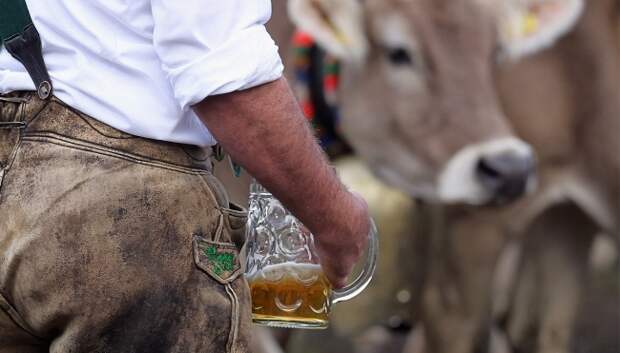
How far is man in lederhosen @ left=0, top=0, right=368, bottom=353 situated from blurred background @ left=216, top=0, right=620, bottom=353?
149 centimetres

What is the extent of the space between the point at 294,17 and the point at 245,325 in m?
1.99

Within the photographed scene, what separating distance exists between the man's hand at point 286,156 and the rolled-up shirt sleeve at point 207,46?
3cm

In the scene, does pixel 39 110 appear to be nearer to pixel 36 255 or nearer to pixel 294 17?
pixel 36 255

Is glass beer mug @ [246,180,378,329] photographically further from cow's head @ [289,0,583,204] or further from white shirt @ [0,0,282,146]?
cow's head @ [289,0,583,204]

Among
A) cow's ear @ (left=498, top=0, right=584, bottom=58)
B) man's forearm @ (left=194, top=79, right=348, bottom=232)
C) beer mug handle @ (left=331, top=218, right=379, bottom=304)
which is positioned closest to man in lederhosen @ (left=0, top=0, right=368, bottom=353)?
man's forearm @ (left=194, top=79, right=348, bottom=232)

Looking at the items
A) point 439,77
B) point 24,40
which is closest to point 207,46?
point 24,40

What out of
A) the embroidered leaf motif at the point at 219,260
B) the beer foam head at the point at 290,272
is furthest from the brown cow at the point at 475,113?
the embroidered leaf motif at the point at 219,260

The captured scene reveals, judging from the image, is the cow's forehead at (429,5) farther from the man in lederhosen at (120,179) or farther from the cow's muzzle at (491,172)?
the man in lederhosen at (120,179)

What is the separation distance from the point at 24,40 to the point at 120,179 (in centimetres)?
25

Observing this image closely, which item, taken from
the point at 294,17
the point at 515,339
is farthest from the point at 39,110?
the point at 515,339

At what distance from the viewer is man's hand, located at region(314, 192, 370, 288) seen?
1.76 m

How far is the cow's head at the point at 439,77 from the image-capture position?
3580 millimetres

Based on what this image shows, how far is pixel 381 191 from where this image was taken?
4516 mm

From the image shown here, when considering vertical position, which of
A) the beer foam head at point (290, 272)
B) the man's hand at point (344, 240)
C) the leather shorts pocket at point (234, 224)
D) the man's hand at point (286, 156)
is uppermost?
the man's hand at point (286, 156)
